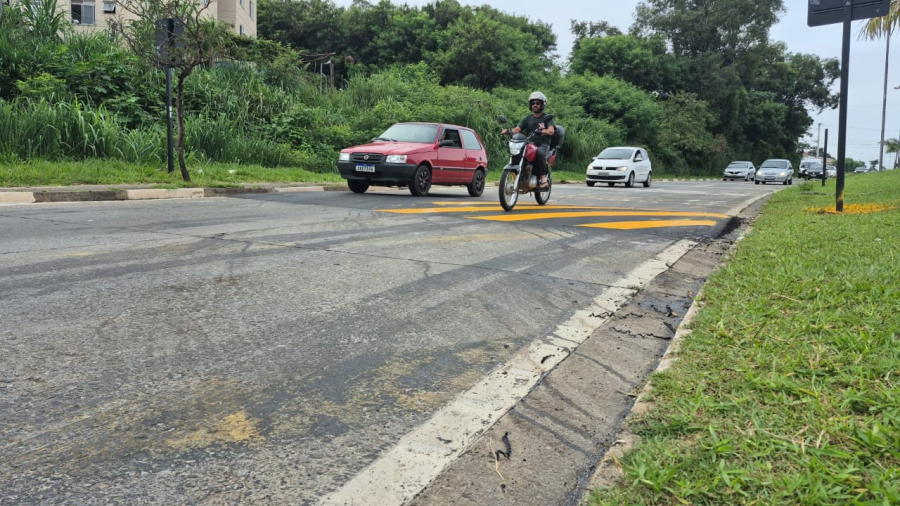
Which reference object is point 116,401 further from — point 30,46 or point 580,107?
point 580,107

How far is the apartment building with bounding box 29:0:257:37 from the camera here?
38125mm

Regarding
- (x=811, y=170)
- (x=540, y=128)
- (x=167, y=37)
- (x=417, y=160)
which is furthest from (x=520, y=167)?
(x=811, y=170)

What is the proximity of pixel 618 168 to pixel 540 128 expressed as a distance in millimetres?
13582

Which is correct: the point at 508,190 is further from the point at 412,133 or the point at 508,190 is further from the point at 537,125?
the point at 412,133

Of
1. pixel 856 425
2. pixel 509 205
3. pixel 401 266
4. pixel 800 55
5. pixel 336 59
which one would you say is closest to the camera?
pixel 856 425

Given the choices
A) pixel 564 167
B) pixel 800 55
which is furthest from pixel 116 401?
pixel 800 55

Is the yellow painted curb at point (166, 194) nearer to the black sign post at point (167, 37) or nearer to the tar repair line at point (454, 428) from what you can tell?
the black sign post at point (167, 37)

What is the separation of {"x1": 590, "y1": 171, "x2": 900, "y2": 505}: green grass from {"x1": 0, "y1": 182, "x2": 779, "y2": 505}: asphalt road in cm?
63

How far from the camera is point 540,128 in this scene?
35.8 ft

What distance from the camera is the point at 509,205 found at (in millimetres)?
10641

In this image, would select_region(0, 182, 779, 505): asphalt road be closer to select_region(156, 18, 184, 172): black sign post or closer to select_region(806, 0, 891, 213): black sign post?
select_region(806, 0, 891, 213): black sign post

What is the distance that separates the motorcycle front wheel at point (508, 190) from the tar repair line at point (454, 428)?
6.32 metres

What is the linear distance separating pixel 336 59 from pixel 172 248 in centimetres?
4313

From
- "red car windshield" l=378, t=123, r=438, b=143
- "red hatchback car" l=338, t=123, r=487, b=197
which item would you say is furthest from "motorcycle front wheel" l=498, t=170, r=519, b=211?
"red car windshield" l=378, t=123, r=438, b=143
